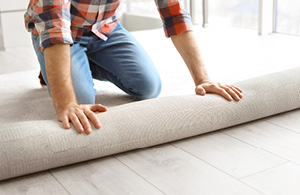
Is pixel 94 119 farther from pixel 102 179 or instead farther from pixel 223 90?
pixel 223 90

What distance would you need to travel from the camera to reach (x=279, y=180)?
1265mm

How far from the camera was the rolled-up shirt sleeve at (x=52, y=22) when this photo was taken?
157cm

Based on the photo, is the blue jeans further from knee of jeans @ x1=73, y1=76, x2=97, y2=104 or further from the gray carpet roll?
the gray carpet roll

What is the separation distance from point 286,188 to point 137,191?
0.40m

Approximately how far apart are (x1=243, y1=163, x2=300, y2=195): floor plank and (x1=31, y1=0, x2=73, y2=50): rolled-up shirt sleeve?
0.79m

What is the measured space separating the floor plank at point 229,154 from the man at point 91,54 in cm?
19

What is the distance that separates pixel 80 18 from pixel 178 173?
0.95 metres

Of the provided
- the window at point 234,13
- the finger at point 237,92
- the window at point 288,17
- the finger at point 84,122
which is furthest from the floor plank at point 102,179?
the window at point 234,13

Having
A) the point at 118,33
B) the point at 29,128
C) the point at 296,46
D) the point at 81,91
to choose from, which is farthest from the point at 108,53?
the point at 296,46

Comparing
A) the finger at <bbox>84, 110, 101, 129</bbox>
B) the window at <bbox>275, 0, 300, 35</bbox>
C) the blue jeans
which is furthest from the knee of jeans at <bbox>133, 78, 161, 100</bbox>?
the window at <bbox>275, 0, 300, 35</bbox>

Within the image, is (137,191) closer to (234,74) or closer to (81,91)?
(81,91)

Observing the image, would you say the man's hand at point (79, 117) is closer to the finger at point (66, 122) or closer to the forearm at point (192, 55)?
the finger at point (66, 122)

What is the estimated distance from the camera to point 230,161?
1406 millimetres

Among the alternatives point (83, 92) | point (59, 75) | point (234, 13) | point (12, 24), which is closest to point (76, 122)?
point (59, 75)
